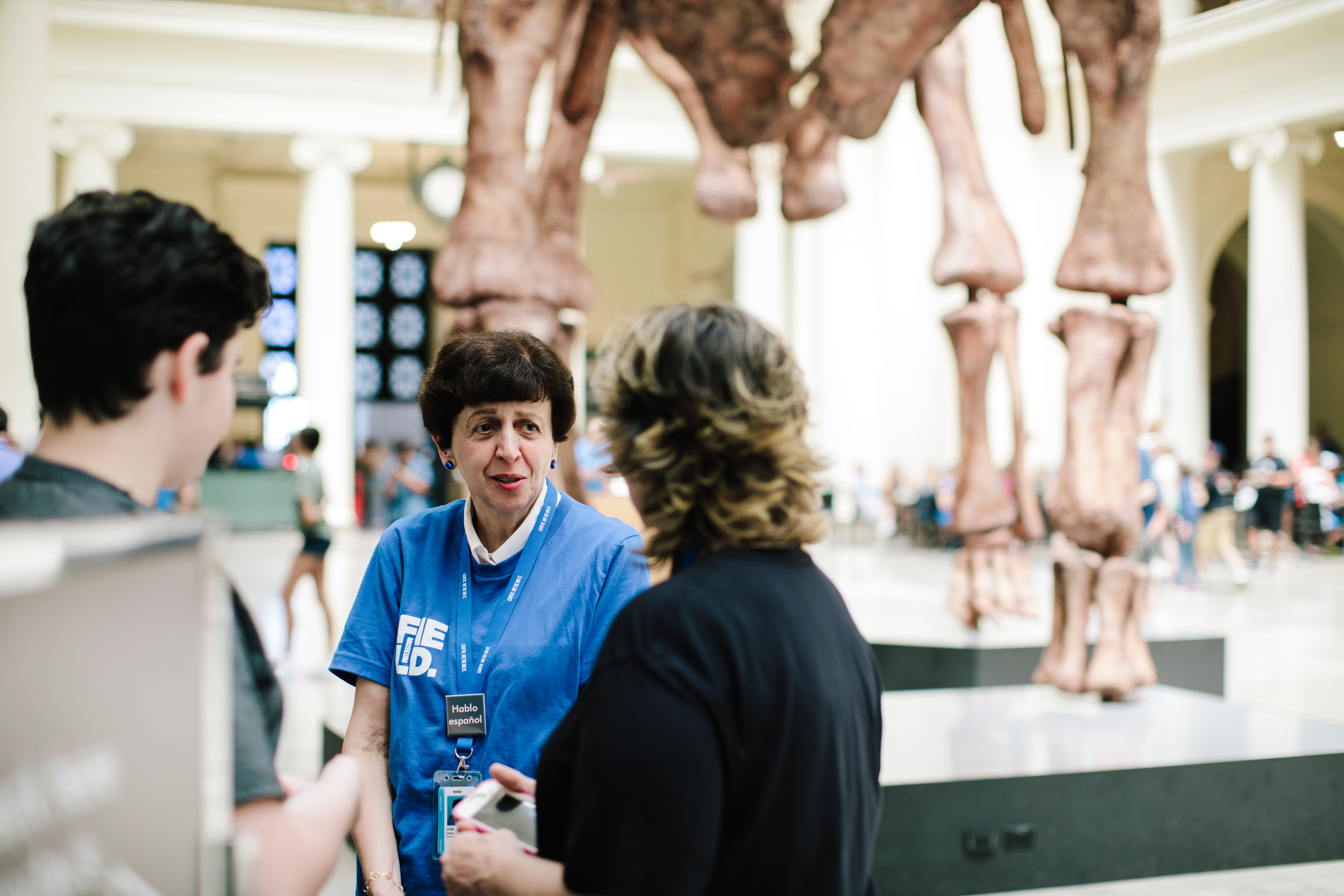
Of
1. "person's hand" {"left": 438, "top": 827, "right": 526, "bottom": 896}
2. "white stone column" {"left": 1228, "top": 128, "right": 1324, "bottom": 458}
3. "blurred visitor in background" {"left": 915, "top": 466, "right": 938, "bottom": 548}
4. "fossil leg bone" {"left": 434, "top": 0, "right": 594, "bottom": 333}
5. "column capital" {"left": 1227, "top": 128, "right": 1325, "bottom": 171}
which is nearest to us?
"person's hand" {"left": 438, "top": 827, "right": 526, "bottom": 896}

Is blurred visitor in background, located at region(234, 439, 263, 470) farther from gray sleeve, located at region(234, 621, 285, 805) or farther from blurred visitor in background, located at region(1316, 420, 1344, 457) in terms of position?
gray sleeve, located at region(234, 621, 285, 805)

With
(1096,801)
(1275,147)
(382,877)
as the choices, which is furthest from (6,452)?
(1275,147)

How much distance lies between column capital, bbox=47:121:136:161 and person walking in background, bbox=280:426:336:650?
52.3 feet

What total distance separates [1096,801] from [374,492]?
68.5ft

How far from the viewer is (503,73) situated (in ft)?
12.8

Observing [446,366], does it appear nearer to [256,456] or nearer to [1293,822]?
[1293,822]

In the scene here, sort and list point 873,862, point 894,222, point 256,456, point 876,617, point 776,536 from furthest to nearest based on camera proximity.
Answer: point 256,456, point 894,222, point 876,617, point 873,862, point 776,536

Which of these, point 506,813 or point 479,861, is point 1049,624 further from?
point 479,861

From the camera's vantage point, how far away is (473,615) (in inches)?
82.8

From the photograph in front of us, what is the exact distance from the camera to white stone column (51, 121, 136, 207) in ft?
68.8

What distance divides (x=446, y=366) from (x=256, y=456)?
1062 inches

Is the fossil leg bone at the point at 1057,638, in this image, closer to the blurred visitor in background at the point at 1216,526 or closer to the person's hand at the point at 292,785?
the person's hand at the point at 292,785

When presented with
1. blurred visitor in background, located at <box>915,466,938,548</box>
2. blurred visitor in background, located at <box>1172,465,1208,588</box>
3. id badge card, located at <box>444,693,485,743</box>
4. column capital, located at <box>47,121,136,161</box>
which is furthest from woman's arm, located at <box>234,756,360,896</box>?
column capital, located at <box>47,121,136,161</box>

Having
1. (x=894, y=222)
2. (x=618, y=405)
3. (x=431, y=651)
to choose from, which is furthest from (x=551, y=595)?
(x=894, y=222)
